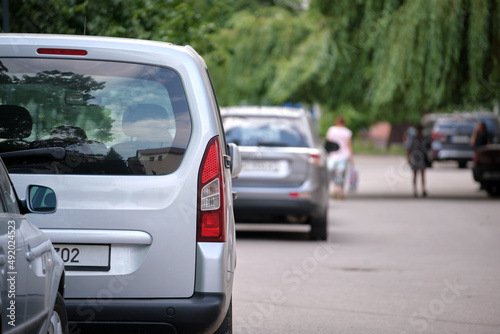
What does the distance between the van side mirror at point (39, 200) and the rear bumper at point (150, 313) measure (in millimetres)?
827

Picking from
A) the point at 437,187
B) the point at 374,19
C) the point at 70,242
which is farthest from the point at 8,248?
the point at 437,187

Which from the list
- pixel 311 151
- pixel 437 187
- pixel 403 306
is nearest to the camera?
pixel 403 306

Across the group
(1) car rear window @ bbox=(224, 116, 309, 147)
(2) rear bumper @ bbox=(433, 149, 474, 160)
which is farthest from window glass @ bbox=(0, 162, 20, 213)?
(2) rear bumper @ bbox=(433, 149, 474, 160)

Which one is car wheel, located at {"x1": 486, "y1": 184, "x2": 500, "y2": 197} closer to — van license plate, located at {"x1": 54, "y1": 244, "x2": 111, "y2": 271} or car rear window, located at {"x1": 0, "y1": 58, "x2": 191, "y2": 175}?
car rear window, located at {"x1": 0, "y1": 58, "x2": 191, "y2": 175}

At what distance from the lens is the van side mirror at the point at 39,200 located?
16.1ft

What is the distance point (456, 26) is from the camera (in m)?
22.7

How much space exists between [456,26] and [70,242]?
1819 centimetres

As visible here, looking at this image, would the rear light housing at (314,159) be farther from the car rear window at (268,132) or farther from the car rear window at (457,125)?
the car rear window at (457,125)

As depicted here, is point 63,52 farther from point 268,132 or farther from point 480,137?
point 480,137

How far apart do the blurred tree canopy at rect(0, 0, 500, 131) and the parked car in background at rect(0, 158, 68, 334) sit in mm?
11087

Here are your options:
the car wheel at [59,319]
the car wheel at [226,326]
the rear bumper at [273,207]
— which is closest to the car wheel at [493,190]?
the rear bumper at [273,207]

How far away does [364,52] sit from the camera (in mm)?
24828

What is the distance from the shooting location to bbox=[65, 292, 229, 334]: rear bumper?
5531 mm

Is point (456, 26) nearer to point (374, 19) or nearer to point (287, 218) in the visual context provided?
point (374, 19)
